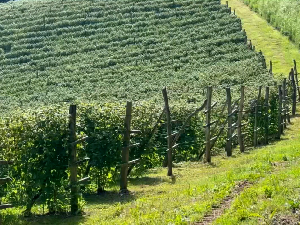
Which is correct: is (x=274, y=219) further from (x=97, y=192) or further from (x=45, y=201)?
(x=97, y=192)

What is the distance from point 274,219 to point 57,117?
23.6ft

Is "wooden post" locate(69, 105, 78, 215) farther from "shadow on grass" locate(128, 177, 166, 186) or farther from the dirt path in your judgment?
"shadow on grass" locate(128, 177, 166, 186)

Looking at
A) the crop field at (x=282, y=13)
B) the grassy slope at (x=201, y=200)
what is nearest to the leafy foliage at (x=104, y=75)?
the grassy slope at (x=201, y=200)

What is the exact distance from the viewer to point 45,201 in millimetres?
16219

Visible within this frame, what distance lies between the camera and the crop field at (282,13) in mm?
74688

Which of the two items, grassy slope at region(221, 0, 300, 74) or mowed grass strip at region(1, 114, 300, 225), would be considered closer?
Result: mowed grass strip at region(1, 114, 300, 225)

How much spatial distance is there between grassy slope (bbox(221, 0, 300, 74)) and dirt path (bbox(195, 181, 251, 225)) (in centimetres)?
4542

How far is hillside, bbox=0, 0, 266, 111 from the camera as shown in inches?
2340

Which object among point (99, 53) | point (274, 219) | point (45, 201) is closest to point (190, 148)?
point (45, 201)

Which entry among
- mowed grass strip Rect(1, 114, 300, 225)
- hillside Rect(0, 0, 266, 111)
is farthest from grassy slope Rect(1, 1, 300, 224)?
hillside Rect(0, 0, 266, 111)

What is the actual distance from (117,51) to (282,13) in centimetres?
2477

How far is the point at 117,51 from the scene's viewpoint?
7444 centimetres

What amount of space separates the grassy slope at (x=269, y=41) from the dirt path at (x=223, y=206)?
45420 mm

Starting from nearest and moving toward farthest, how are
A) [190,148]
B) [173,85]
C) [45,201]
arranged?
[45,201] → [190,148] → [173,85]
